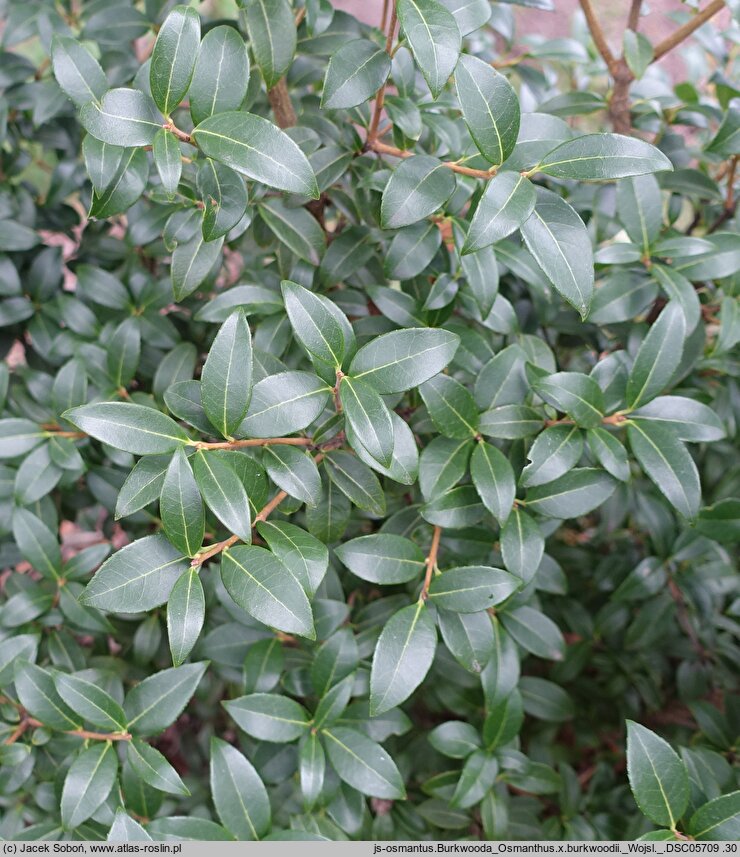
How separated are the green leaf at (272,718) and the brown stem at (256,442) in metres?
0.34

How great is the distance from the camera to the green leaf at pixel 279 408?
2.55ft

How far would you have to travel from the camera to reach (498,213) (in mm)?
742

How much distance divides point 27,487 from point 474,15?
2.74 feet

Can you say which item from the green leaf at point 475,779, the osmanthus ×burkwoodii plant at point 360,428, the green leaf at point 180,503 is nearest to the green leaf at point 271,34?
the osmanthus ×burkwoodii plant at point 360,428

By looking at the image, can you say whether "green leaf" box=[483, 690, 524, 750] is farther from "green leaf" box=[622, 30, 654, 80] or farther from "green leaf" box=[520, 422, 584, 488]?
"green leaf" box=[622, 30, 654, 80]

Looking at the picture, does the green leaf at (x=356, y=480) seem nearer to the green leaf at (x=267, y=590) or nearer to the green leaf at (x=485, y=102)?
the green leaf at (x=267, y=590)

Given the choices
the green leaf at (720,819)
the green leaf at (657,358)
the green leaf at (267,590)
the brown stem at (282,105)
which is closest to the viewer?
the green leaf at (267,590)

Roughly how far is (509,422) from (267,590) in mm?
369

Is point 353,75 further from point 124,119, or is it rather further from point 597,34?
point 597,34

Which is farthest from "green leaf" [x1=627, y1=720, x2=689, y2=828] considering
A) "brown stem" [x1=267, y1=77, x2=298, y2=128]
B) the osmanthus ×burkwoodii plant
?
"brown stem" [x1=267, y1=77, x2=298, y2=128]

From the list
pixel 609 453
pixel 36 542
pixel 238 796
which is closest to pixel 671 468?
pixel 609 453

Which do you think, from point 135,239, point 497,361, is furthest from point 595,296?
point 135,239

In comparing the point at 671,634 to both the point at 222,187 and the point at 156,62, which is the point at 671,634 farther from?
the point at 156,62

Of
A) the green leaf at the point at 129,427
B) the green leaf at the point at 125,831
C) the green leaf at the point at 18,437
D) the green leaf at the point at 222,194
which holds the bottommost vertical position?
the green leaf at the point at 125,831
